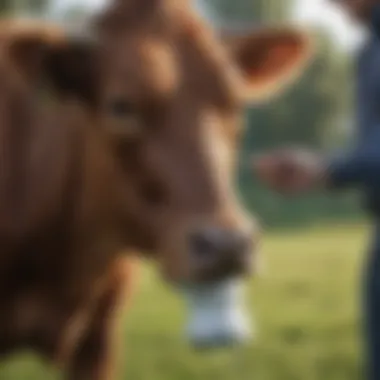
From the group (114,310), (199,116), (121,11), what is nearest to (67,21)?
(121,11)

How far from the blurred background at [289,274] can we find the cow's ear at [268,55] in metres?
0.05

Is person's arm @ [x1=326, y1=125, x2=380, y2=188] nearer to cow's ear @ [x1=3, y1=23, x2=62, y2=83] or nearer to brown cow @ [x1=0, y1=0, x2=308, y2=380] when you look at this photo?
brown cow @ [x1=0, y1=0, x2=308, y2=380]

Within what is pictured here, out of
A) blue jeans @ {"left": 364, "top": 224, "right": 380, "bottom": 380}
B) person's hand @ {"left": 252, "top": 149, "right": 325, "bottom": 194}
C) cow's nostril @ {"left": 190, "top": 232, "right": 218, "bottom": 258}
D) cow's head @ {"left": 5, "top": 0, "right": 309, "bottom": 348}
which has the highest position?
cow's head @ {"left": 5, "top": 0, "right": 309, "bottom": 348}

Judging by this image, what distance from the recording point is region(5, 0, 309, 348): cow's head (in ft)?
3.30

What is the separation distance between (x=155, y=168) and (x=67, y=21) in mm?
218

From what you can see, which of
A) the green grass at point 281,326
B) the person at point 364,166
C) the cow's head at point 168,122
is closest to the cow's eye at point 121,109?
the cow's head at point 168,122

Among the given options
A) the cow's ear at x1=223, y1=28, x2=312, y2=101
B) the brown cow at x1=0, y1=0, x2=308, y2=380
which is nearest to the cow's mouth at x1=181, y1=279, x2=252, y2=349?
the brown cow at x1=0, y1=0, x2=308, y2=380

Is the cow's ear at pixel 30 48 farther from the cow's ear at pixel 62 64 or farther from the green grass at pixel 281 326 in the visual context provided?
the green grass at pixel 281 326

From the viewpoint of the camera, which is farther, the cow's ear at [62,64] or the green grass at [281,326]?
the green grass at [281,326]

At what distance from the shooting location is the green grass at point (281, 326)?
1236mm

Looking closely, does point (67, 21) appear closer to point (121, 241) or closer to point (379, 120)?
point (121, 241)

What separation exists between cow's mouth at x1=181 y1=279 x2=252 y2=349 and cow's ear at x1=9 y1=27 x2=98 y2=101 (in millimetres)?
225

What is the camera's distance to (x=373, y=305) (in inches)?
39.3

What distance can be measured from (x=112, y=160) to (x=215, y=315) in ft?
0.60
